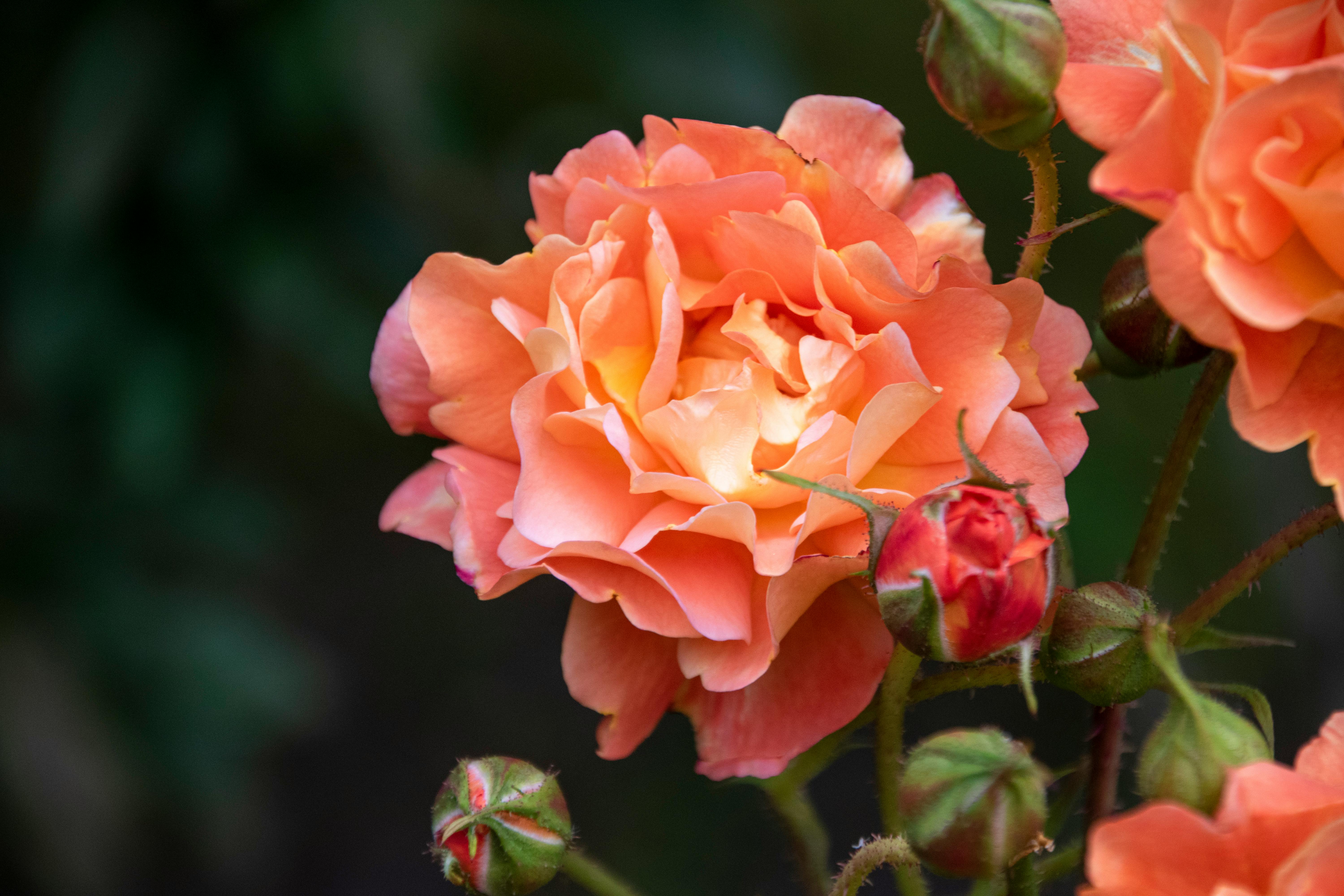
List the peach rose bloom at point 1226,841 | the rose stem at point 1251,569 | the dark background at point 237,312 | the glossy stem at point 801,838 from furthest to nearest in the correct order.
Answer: the dark background at point 237,312 → the glossy stem at point 801,838 → the rose stem at point 1251,569 → the peach rose bloom at point 1226,841

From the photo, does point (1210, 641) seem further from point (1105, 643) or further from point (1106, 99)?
point (1106, 99)

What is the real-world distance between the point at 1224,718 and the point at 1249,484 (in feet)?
3.30

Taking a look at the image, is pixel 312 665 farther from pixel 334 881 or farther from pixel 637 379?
pixel 637 379

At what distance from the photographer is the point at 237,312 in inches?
45.7

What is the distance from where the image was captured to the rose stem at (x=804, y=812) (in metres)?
0.50

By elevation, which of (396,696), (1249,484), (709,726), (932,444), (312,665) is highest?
(932,444)

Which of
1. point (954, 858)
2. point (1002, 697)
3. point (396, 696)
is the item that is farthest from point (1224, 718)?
point (396, 696)

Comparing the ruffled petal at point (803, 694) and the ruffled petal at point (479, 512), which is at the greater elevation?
the ruffled petal at point (479, 512)

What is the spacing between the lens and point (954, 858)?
14.4 inches

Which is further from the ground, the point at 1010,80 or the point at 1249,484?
the point at 1010,80

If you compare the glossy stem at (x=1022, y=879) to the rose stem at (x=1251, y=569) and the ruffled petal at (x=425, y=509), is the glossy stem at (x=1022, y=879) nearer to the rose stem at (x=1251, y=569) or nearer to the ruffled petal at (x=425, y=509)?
the rose stem at (x=1251, y=569)

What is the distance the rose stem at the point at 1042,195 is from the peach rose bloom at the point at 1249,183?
0.13 ft

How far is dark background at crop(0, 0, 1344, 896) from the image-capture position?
1061 mm

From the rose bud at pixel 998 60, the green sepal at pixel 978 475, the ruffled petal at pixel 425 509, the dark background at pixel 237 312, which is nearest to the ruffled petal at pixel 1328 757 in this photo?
the green sepal at pixel 978 475
